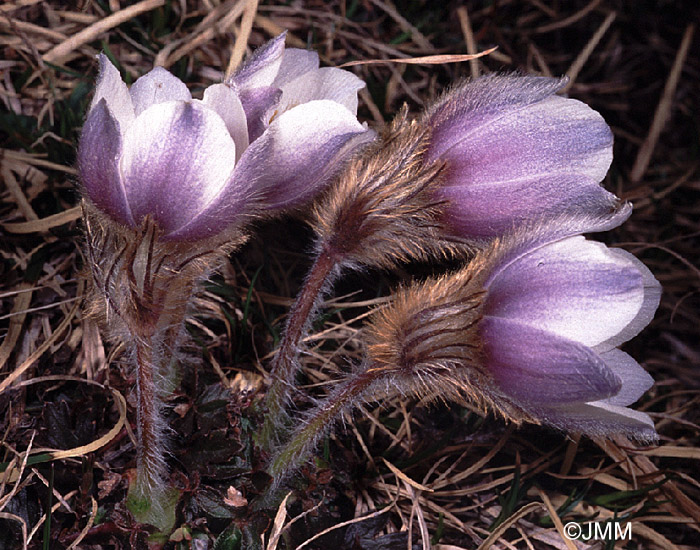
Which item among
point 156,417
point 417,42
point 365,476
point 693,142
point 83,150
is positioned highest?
point 83,150

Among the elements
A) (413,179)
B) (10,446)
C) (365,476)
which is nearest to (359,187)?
(413,179)

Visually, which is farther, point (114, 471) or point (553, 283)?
point (114, 471)

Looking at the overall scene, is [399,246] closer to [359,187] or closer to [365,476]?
[359,187]

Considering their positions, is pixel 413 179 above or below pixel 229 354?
above

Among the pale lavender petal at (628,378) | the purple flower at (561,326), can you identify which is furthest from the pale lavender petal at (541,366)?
the pale lavender petal at (628,378)

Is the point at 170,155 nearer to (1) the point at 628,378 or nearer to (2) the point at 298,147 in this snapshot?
(2) the point at 298,147

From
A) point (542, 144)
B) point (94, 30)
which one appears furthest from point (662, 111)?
point (94, 30)
